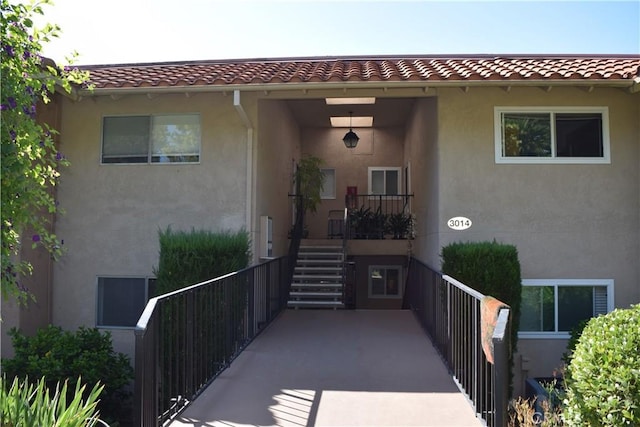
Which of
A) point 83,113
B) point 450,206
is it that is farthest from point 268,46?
point 450,206

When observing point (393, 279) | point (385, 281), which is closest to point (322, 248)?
point (385, 281)

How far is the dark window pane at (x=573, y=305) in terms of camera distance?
827 centimetres

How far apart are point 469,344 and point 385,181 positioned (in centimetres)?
1124

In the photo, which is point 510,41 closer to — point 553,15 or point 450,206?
point 553,15

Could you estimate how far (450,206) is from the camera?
27.5 feet

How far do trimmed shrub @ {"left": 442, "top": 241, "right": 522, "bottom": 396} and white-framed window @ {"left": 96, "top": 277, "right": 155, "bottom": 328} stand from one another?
17.6 ft

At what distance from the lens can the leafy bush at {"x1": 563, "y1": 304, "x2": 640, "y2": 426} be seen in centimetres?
361

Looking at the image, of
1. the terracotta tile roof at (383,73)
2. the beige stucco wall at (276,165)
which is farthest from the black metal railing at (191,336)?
the terracotta tile roof at (383,73)

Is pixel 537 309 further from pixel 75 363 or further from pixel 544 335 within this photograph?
pixel 75 363

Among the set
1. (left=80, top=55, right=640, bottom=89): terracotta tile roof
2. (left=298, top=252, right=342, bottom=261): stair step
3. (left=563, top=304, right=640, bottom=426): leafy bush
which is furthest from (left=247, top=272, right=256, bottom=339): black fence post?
(left=298, top=252, right=342, bottom=261): stair step

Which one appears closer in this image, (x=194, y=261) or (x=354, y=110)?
(x=194, y=261)

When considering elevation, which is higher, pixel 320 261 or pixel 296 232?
pixel 296 232

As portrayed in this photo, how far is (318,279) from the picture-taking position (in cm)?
1132

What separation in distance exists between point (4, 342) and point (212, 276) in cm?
397
